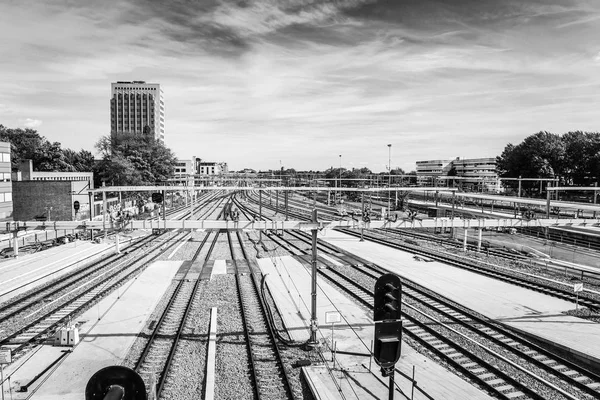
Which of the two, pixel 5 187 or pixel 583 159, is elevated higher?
pixel 583 159

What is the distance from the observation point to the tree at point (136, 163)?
181 feet

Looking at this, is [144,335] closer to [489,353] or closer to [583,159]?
[489,353]

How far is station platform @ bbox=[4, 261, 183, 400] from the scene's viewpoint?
11.0 m

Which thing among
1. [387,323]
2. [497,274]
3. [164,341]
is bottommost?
[164,341]

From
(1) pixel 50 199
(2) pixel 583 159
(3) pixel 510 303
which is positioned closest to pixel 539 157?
(2) pixel 583 159

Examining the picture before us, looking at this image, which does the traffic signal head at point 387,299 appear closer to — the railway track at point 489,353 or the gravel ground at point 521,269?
the railway track at point 489,353

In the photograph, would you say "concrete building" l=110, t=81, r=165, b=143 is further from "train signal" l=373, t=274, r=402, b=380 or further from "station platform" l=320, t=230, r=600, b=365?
"train signal" l=373, t=274, r=402, b=380

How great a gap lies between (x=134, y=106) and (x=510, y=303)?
18963cm

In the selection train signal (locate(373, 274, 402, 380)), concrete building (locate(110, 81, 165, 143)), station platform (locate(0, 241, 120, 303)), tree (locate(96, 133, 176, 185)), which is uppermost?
concrete building (locate(110, 81, 165, 143))

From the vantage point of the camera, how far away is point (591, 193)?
2254 inches

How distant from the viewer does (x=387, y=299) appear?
6.55 meters

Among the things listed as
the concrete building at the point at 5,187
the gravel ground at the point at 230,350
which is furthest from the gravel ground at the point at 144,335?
the concrete building at the point at 5,187

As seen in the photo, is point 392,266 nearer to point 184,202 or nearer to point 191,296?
point 191,296

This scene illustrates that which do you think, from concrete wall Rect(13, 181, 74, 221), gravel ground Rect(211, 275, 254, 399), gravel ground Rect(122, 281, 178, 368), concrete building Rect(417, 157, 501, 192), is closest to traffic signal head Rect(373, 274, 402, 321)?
gravel ground Rect(211, 275, 254, 399)
